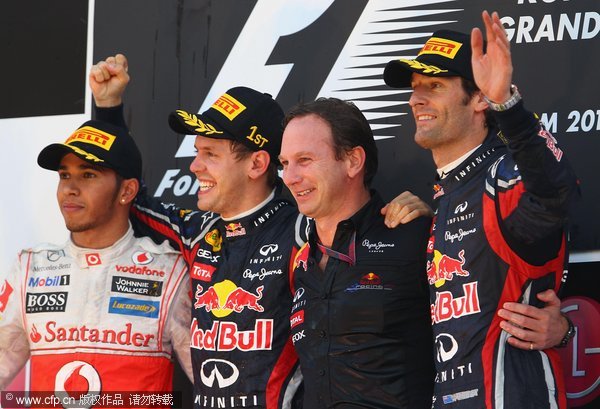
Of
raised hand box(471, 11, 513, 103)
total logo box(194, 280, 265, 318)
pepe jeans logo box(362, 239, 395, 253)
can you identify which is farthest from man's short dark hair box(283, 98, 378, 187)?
raised hand box(471, 11, 513, 103)

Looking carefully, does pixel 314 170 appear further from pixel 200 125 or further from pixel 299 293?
pixel 200 125

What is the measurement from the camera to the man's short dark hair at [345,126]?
3.36m

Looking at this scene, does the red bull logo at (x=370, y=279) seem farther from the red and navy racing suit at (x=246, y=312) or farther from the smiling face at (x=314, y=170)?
the red and navy racing suit at (x=246, y=312)

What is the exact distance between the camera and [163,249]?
388 centimetres

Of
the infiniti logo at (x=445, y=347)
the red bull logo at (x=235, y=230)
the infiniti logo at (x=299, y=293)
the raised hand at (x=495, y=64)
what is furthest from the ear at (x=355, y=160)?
the raised hand at (x=495, y=64)

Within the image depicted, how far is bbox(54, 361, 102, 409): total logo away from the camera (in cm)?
371

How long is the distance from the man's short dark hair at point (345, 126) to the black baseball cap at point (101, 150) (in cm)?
73

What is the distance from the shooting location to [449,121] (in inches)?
125

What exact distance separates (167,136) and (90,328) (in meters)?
0.97

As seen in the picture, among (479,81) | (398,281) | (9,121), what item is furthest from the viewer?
(9,121)

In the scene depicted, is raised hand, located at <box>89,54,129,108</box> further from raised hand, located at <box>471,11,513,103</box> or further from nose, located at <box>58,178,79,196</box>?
raised hand, located at <box>471,11,513,103</box>

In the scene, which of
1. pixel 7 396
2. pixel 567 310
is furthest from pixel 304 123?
pixel 7 396

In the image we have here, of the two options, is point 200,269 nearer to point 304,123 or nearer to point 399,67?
point 304,123

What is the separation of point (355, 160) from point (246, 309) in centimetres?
57
